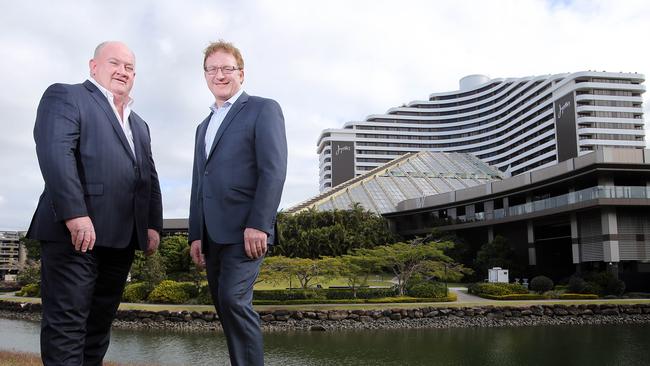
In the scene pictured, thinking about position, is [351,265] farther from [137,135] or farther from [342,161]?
[342,161]

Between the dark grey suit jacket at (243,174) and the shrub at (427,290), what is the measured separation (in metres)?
22.6

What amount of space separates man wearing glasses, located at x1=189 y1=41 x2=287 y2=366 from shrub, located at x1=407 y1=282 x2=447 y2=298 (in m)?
22.5

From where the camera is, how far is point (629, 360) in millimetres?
12281

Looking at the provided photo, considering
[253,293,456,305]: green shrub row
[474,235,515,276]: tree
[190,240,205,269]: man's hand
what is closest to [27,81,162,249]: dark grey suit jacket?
[190,240,205,269]: man's hand

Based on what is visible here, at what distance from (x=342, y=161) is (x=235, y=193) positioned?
98710 mm

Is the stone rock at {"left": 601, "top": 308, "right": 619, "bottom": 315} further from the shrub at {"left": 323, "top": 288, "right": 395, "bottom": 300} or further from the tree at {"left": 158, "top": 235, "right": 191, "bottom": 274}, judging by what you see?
the tree at {"left": 158, "top": 235, "right": 191, "bottom": 274}

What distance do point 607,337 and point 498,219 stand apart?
1970cm

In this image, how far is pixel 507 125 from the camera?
323 ft

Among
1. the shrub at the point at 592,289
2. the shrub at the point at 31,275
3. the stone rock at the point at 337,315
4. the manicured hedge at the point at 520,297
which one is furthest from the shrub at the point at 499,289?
the shrub at the point at 31,275

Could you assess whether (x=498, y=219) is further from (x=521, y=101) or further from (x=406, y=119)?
(x=406, y=119)

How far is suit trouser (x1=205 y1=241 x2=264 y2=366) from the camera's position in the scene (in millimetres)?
3307

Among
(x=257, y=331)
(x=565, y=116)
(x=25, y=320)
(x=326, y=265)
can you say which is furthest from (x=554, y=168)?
(x=565, y=116)

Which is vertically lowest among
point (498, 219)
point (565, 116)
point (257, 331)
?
point (257, 331)

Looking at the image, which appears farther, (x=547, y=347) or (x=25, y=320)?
(x=25, y=320)
